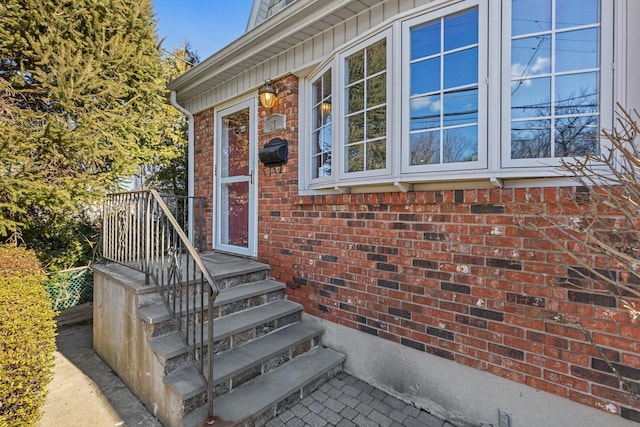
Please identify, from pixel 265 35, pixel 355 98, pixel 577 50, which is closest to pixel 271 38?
pixel 265 35

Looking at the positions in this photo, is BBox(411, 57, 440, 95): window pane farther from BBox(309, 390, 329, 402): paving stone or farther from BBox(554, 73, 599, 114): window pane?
BBox(309, 390, 329, 402): paving stone

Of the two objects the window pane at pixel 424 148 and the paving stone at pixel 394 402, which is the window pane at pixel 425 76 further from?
the paving stone at pixel 394 402

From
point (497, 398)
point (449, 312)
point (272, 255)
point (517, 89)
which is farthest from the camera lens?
point (272, 255)

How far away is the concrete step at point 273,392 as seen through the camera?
226 centimetres

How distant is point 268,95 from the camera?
12.9ft

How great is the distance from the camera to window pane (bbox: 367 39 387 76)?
2.75 metres

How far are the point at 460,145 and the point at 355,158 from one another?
3.22 feet

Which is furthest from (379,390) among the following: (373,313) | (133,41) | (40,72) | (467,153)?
(133,41)

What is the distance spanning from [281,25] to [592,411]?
13.7 feet

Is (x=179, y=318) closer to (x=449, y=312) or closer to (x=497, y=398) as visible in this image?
(x=449, y=312)

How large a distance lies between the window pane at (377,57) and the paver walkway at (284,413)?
287 centimetres

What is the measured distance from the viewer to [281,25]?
11.3ft

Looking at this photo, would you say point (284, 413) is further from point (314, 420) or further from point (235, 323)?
point (235, 323)

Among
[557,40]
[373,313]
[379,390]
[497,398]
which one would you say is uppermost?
[557,40]
